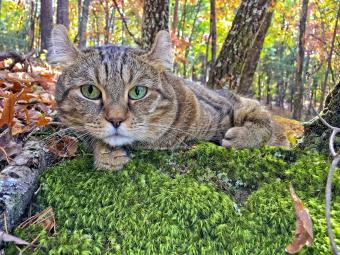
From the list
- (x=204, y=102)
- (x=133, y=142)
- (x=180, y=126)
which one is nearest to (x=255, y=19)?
(x=204, y=102)

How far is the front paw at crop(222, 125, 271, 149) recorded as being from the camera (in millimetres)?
2590

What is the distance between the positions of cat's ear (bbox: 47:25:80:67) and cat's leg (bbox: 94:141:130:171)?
72cm

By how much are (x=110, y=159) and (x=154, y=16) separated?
448 cm

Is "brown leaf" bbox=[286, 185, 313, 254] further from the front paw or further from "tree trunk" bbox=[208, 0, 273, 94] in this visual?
"tree trunk" bbox=[208, 0, 273, 94]

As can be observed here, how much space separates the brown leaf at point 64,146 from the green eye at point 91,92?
0.38 metres

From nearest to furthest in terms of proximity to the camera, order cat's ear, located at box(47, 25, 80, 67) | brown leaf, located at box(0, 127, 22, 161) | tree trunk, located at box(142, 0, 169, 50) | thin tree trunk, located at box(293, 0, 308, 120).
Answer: brown leaf, located at box(0, 127, 22, 161)
cat's ear, located at box(47, 25, 80, 67)
tree trunk, located at box(142, 0, 169, 50)
thin tree trunk, located at box(293, 0, 308, 120)

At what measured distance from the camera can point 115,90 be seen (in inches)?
91.2

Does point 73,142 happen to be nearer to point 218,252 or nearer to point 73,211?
point 73,211

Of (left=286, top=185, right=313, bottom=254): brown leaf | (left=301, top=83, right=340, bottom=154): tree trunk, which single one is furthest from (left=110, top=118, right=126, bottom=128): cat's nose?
(left=301, top=83, right=340, bottom=154): tree trunk

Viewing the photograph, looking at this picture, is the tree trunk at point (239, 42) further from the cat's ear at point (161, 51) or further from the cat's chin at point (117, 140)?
the cat's chin at point (117, 140)

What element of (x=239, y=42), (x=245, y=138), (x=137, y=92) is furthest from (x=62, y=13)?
(x=245, y=138)

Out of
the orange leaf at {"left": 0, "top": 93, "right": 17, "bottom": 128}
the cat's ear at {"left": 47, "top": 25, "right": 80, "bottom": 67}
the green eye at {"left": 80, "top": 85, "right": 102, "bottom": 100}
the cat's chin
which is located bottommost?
the cat's chin

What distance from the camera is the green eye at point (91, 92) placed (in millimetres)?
2385

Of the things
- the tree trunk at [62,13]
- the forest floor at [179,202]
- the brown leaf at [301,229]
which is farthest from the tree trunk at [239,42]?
the tree trunk at [62,13]
